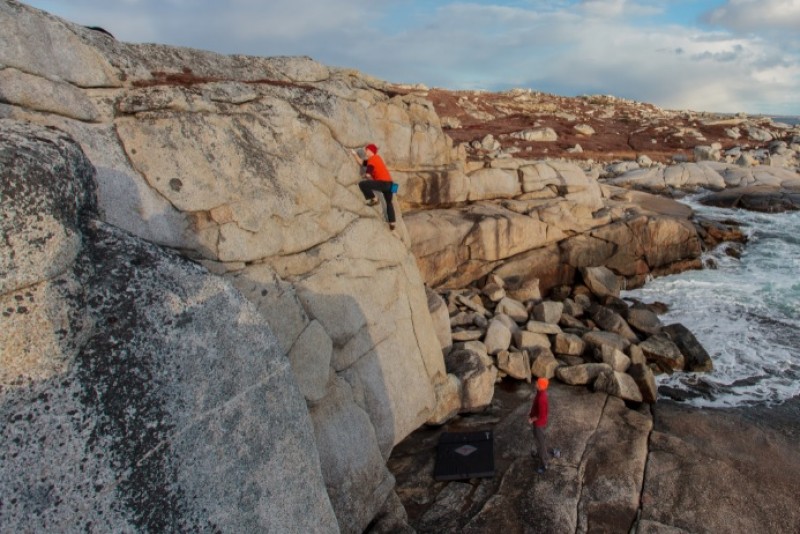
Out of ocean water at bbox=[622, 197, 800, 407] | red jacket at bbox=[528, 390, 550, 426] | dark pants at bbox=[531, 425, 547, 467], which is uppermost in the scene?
red jacket at bbox=[528, 390, 550, 426]

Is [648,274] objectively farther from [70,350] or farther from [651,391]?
[70,350]

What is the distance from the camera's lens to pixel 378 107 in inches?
704

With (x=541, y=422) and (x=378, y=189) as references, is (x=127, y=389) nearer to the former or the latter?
(x=378, y=189)

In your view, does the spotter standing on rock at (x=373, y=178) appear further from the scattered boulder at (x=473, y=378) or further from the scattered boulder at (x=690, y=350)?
the scattered boulder at (x=690, y=350)

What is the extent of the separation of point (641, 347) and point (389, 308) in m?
10.6

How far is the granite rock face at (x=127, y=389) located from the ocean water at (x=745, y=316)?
47.2ft

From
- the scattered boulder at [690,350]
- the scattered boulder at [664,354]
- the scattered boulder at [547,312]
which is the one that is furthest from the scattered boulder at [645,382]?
the scattered boulder at [547,312]

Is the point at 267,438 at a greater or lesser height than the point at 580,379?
greater

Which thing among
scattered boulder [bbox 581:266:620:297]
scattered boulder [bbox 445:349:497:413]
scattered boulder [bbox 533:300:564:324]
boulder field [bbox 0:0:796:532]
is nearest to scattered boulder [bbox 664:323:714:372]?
boulder field [bbox 0:0:796:532]

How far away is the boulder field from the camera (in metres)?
4.53

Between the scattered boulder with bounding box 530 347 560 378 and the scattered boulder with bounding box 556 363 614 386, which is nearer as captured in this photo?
the scattered boulder with bounding box 556 363 614 386

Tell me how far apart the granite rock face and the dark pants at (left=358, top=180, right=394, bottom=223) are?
657 centimetres

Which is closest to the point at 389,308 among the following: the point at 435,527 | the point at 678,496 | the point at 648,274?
the point at 435,527

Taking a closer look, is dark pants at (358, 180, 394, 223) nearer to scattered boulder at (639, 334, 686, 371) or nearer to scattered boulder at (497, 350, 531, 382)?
scattered boulder at (497, 350, 531, 382)
